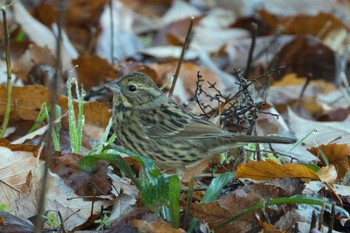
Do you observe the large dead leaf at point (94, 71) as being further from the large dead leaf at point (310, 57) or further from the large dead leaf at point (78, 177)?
the large dead leaf at point (310, 57)

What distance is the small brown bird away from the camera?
5.14m

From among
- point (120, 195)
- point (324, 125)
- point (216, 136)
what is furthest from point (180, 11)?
point (120, 195)

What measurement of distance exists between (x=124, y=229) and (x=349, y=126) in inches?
107

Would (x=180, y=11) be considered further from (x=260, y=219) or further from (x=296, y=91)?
(x=260, y=219)

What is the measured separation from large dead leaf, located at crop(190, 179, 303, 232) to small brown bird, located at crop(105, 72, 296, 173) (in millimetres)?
697

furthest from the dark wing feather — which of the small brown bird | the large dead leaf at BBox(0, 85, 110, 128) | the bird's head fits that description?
the large dead leaf at BBox(0, 85, 110, 128)

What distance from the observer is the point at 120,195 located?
4352mm

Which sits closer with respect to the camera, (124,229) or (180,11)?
(124,229)

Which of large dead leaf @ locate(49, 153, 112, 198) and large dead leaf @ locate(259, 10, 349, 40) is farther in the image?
large dead leaf @ locate(259, 10, 349, 40)

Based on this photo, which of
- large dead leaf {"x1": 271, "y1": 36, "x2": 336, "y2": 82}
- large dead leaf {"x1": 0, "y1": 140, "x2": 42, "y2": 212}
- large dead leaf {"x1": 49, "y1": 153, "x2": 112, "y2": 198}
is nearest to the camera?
large dead leaf {"x1": 0, "y1": 140, "x2": 42, "y2": 212}

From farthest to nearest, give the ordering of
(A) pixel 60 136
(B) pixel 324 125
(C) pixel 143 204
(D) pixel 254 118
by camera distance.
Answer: (B) pixel 324 125, (A) pixel 60 136, (D) pixel 254 118, (C) pixel 143 204

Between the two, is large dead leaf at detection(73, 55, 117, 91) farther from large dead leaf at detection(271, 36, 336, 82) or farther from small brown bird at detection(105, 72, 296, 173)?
large dead leaf at detection(271, 36, 336, 82)

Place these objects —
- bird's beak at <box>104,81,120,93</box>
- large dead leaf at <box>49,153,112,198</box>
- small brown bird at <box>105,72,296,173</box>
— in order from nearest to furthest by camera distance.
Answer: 1. large dead leaf at <box>49,153,112,198</box>
2. small brown bird at <box>105,72,296,173</box>
3. bird's beak at <box>104,81,120,93</box>

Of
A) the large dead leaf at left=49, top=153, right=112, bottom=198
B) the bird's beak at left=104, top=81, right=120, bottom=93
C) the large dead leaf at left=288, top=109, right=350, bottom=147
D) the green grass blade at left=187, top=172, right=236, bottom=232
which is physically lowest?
the large dead leaf at left=288, top=109, right=350, bottom=147
